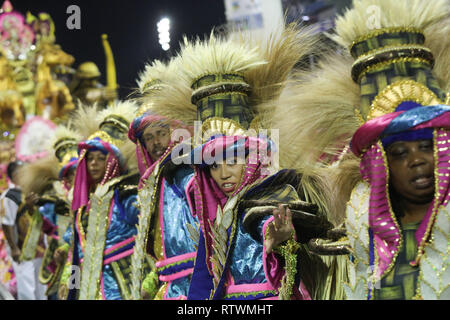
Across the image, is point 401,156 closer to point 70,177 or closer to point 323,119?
point 323,119

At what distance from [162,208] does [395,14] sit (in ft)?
7.08

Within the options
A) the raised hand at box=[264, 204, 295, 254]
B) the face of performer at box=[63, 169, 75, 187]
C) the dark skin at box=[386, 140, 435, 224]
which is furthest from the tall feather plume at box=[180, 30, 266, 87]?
the face of performer at box=[63, 169, 75, 187]

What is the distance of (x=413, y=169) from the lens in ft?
7.79

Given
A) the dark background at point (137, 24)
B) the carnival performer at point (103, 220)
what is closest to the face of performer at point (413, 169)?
the dark background at point (137, 24)

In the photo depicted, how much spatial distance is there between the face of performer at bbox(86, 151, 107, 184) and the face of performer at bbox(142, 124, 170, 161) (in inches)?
34.4

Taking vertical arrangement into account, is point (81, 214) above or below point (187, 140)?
below

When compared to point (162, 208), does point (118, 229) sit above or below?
below

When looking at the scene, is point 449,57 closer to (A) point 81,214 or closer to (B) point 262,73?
(B) point 262,73

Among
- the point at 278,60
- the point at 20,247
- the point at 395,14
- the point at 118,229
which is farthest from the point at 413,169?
the point at 20,247

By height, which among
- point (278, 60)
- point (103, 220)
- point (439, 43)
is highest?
point (278, 60)

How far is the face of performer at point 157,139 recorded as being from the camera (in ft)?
13.9

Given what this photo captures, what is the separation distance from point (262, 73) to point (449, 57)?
1.27 meters
